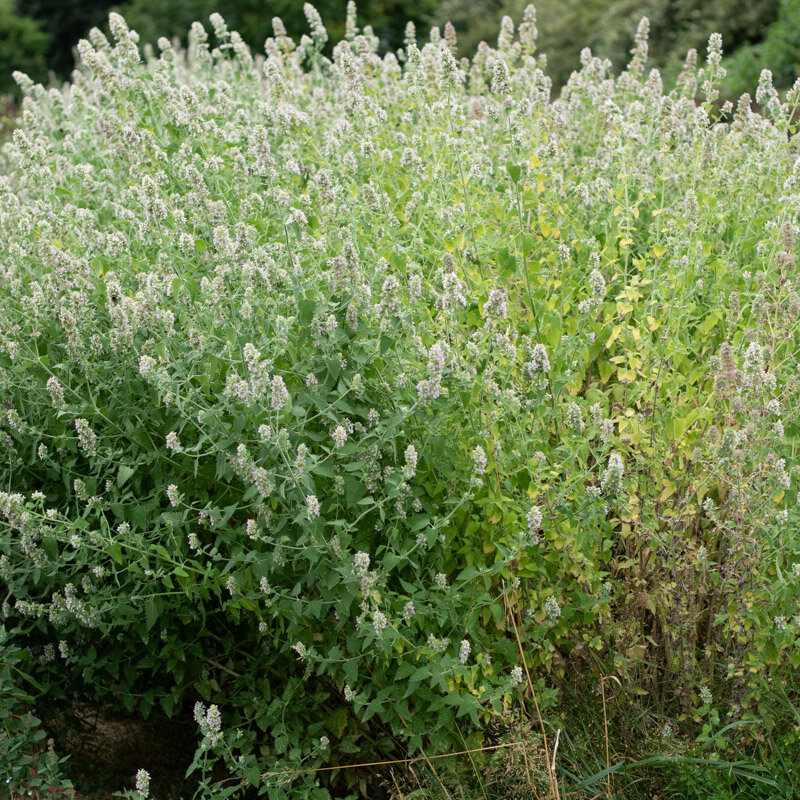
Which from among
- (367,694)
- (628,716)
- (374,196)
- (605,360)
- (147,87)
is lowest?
(628,716)

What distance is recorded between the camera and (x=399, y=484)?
3240mm

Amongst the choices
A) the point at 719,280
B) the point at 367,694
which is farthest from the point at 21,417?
the point at 719,280

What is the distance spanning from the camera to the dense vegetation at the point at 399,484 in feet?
10.9

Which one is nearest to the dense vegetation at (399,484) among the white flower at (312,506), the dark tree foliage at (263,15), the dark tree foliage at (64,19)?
the white flower at (312,506)

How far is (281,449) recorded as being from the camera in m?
3.03

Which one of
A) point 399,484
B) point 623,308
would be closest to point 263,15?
point 623,308

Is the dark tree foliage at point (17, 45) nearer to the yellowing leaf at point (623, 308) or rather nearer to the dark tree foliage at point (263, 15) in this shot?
the dark tree foliage at point (263, 15)

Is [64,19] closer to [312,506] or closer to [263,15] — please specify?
[263,15]

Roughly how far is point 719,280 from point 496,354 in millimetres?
1179

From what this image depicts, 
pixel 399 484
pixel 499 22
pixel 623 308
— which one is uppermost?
pixel 499 22

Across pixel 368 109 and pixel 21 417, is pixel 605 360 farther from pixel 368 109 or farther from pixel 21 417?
pixel 21 417

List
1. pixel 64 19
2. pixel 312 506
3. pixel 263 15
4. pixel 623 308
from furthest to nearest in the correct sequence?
pixel 64 19
pixel 263 15
pixel 623 308
pixel 312 506

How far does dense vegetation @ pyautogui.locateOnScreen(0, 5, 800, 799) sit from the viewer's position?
10.9 feet

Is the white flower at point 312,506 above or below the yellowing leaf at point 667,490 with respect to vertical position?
above
